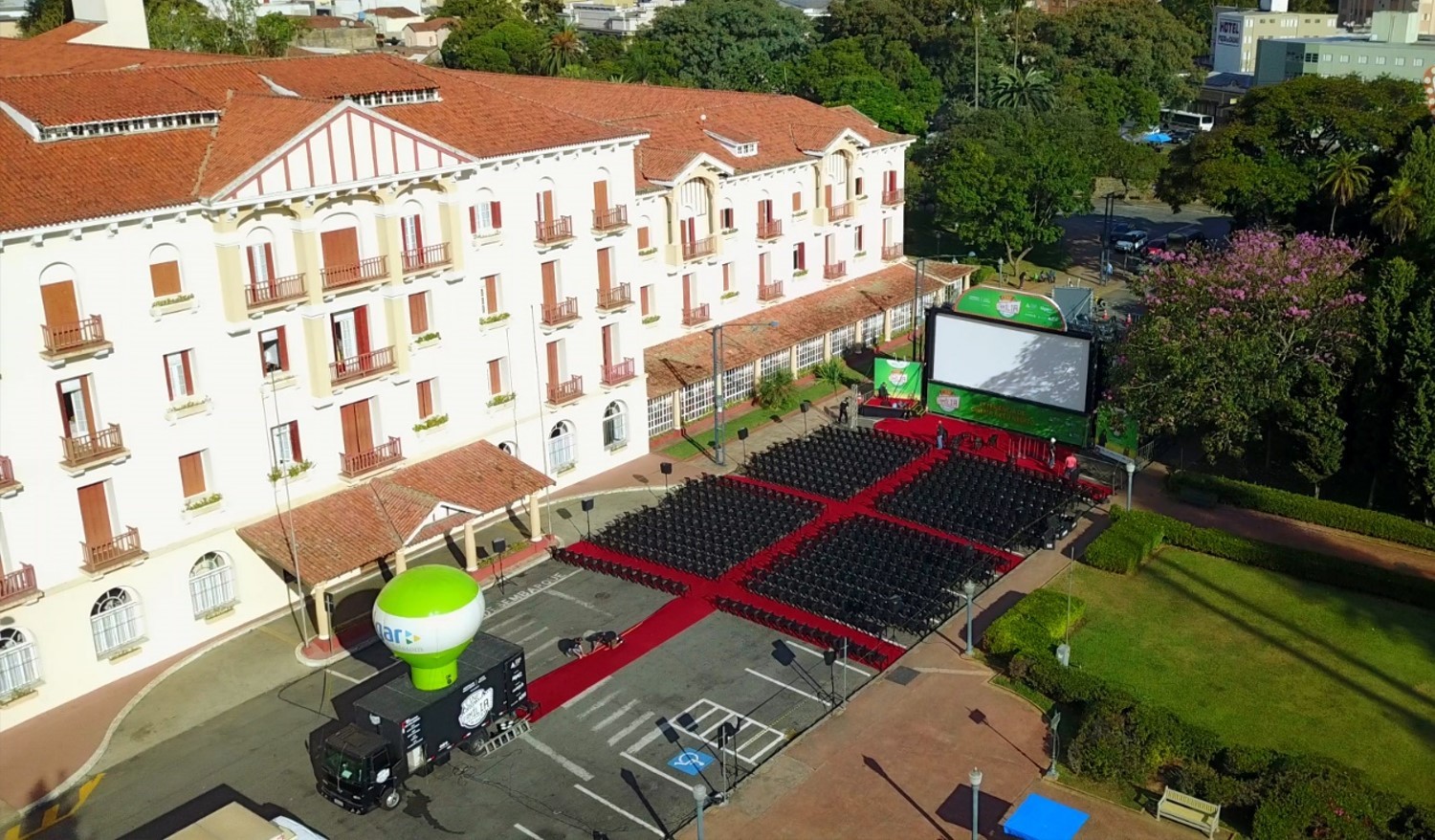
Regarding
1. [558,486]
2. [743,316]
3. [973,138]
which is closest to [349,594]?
[558,486]

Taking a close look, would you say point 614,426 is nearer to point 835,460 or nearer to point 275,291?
point 835,460

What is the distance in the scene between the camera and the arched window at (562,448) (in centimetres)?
5616

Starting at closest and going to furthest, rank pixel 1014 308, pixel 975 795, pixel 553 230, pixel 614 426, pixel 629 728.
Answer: pixel 975 795 → pixel 629 728 → pixel 553 230 → pixel 614 426 → pixel 1014 308

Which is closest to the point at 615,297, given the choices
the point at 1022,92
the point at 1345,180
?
the point at 1345,180

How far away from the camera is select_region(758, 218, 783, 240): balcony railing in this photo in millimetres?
68394

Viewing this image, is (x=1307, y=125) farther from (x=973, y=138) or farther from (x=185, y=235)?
(x=185, y=235)

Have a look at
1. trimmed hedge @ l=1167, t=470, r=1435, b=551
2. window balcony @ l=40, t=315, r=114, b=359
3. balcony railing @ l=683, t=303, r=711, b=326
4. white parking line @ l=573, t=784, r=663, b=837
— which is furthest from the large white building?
trimmed hedge @ l=1167, t=470, r=1435, b=551

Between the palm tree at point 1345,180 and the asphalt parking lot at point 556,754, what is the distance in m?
50.6

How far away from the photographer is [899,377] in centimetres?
6538

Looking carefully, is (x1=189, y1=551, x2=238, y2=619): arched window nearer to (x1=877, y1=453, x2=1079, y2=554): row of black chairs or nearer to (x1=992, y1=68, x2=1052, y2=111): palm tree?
(x1=877, y1=453, x2=1079, y2=554): row of black chairs

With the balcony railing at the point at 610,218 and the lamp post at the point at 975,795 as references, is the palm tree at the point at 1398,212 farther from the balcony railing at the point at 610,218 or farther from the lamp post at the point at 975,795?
the lamp post at the point at 975,795

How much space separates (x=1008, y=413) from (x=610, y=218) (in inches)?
838

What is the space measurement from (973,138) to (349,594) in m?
60.5

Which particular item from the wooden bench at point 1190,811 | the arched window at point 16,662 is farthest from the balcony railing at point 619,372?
the wooden bench at point 1190,811
